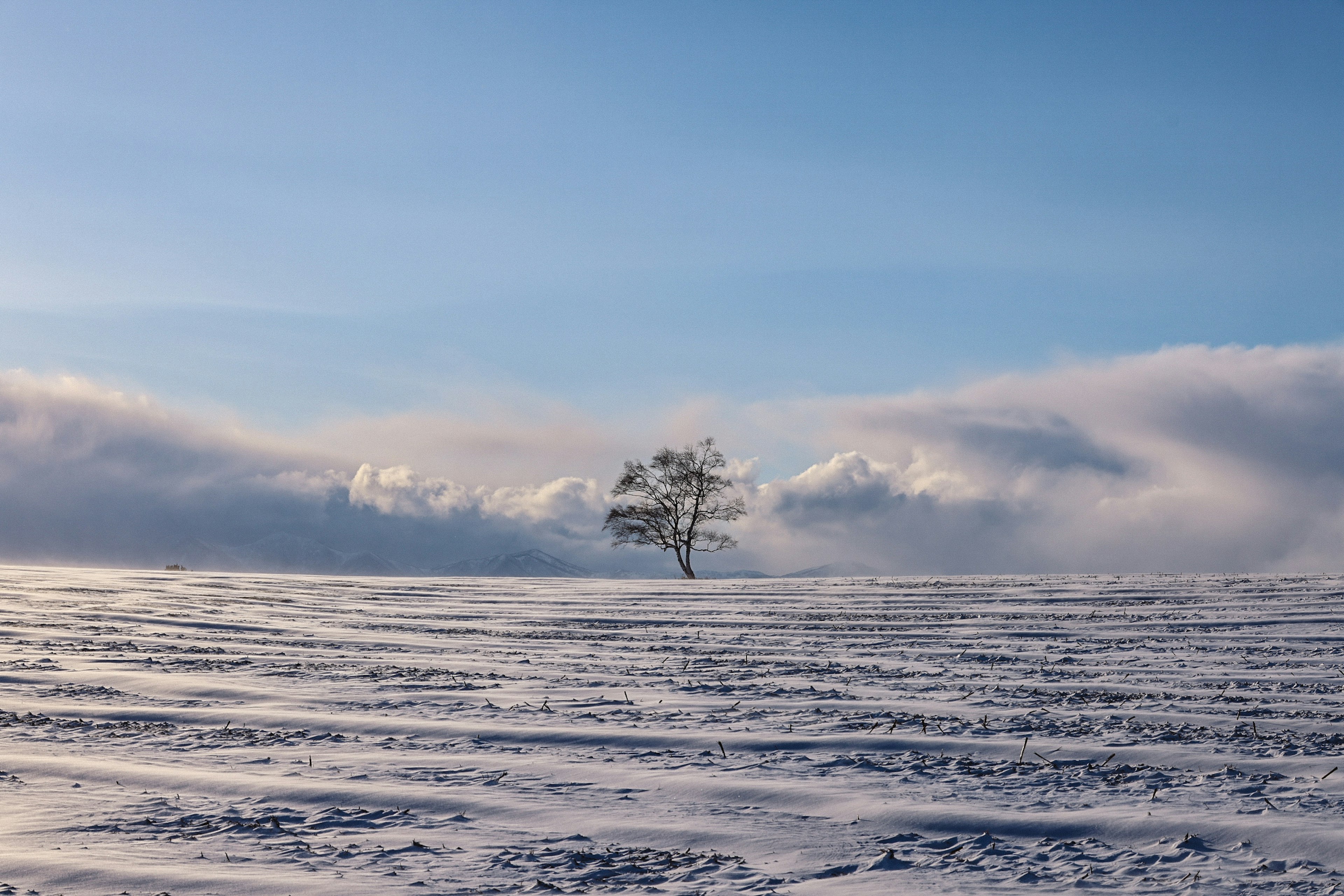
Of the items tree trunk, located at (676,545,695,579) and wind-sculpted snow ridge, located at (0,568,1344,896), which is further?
tree trunk, located at (676,545,695,579)

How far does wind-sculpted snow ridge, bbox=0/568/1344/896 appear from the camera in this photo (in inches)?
105

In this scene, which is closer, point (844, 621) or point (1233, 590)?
point (844, 621)

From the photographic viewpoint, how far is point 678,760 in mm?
3818

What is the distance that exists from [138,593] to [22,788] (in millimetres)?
8263

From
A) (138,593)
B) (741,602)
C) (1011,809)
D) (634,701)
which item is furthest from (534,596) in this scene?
(1011,809)

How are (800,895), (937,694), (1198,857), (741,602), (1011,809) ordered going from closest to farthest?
1. (800,895)
2. (1198,857)
3. (1011,809)
4. (937,694)
5. (741,602)

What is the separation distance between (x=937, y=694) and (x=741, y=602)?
5661mm

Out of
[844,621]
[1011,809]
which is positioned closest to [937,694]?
[1011,809]

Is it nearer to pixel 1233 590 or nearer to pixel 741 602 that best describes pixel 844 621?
pixel 741 602

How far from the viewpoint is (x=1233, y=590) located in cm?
957

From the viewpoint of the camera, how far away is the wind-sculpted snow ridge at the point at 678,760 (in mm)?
2674

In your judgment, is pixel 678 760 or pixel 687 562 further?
pixel 687 562

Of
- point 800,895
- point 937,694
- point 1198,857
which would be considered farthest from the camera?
point 937,694

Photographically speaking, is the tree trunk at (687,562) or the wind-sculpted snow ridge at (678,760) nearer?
the wind-sculpted snow ridge at (678,760)
